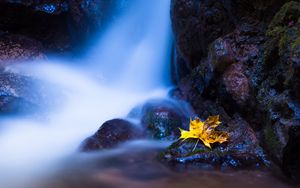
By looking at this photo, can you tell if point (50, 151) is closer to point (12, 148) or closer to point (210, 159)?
point (12, 148)

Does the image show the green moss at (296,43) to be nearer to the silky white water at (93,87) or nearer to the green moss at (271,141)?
the green moss at (271,141)

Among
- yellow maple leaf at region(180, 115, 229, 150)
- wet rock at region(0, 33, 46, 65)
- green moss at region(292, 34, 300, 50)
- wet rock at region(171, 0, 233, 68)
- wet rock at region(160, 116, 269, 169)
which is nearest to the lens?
green moss at region(292, 34, 300, 50)

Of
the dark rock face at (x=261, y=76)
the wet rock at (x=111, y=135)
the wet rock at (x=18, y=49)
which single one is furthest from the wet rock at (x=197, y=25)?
the wet rock at (x=18, y=49)

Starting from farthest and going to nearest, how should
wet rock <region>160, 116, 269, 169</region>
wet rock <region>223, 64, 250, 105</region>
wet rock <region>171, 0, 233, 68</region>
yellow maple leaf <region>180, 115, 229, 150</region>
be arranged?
wet rock <region>171, 0, 233, 68</region>
wet rock <region>223, 64, 250, 105</region>
yellow maple leaf <region>180, 115, 229, 150</region>
wet rock <region>160, 116, 269, 169</region>

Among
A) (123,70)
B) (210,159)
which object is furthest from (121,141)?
(123,70)

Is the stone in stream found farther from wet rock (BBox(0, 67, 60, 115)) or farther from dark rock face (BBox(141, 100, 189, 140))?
wet rock (BBox(0, 67, 60, 115))

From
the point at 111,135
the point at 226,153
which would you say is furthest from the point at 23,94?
the point at 226,153

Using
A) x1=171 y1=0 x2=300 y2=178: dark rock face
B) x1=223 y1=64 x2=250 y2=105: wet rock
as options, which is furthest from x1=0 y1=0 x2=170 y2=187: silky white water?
x1=223 y1=64 x2=250 y2=105: wet rock
